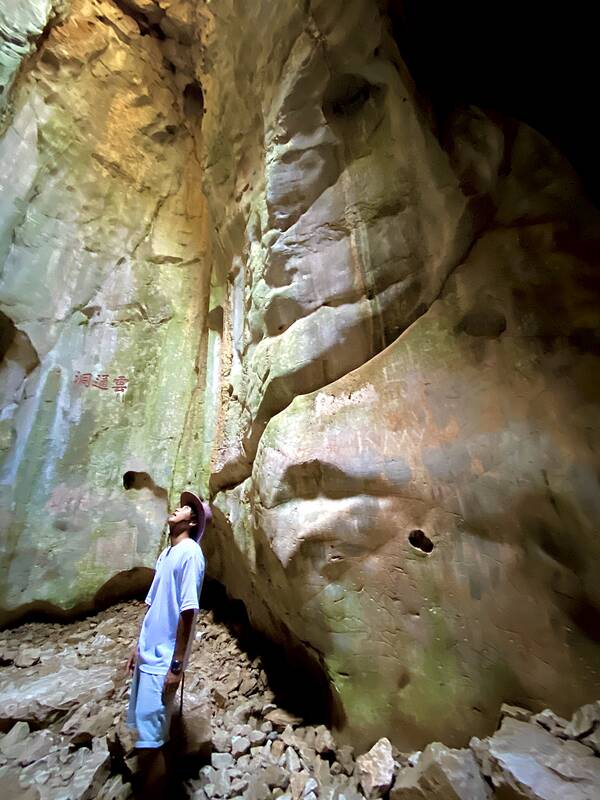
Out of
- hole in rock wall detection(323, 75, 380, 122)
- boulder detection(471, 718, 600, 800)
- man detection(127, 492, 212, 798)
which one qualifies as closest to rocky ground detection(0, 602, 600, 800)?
boulder detection(471, 718, 600, 800)

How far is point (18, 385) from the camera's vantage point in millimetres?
4465

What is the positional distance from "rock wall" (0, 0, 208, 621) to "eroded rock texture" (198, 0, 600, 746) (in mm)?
1245

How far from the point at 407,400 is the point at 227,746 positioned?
2283mm

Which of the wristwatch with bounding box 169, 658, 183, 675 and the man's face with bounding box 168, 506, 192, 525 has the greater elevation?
the man's face with bounding box 168, 506, 192, 525

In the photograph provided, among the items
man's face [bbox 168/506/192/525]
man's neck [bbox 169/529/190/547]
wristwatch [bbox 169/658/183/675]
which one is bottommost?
wristwatch [bbox 169/658/183/675]

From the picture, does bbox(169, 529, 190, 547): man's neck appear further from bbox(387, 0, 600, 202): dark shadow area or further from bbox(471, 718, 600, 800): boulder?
bbox(387, 0, 600, 202): dark shadow area

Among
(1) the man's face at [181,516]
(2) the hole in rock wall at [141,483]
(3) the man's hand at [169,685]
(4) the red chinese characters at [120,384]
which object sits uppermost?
(4) the red chinese characters at [120,384]

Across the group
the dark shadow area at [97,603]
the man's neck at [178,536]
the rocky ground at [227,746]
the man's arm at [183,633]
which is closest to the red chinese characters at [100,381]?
the dark shadow area at [97,603]

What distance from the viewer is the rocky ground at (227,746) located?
1.64 m

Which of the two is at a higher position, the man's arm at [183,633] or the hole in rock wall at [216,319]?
the hole in rock wall at [216,319]

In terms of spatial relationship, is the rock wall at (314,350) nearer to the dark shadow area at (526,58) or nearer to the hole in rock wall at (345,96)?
the hole in rock wall at (345,96)

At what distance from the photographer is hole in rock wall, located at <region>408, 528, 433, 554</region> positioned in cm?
233

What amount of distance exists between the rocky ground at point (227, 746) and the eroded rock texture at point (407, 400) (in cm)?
20

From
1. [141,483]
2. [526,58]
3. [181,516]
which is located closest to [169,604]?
[181,516]
